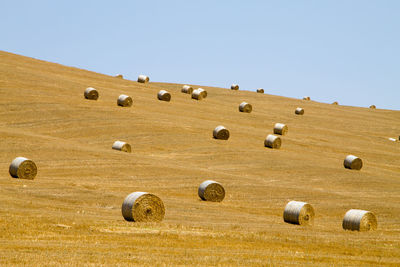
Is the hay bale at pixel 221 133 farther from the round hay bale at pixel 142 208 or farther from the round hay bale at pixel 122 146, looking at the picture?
the round hay bale at pixel 142 208

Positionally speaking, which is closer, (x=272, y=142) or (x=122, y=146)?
(x=122, y=146)

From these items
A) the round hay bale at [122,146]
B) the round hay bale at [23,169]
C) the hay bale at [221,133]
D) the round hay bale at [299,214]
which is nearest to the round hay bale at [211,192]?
the round hay bale at [299,214]

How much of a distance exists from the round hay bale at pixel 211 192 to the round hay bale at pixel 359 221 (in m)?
7.83

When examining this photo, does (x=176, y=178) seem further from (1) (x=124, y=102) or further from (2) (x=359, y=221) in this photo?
(1) (x=124, y=102)

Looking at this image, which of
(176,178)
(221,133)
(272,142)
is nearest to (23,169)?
(176,178)

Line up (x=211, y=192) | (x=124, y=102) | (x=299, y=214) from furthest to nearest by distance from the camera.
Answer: (x=124, y=102) → (x=211, y=192) → (x=299, y=214)

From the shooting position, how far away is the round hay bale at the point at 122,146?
39500 millimetres

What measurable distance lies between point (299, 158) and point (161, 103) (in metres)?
19.9

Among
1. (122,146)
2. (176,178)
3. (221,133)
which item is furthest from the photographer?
(221,133)

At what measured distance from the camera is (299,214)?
78.6 ft

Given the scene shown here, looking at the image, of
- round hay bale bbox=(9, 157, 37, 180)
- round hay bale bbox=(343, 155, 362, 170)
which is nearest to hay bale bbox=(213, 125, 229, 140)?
round hay bale bbox=(343, 155, 362, 170)

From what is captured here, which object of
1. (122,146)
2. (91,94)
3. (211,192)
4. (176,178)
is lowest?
(211,192)

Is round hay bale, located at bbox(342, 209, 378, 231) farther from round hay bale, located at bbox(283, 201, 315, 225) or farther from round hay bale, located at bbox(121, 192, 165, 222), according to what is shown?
round hay bale, located at bbox(121, 192, 165, 222)

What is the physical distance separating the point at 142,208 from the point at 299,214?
254 inches
